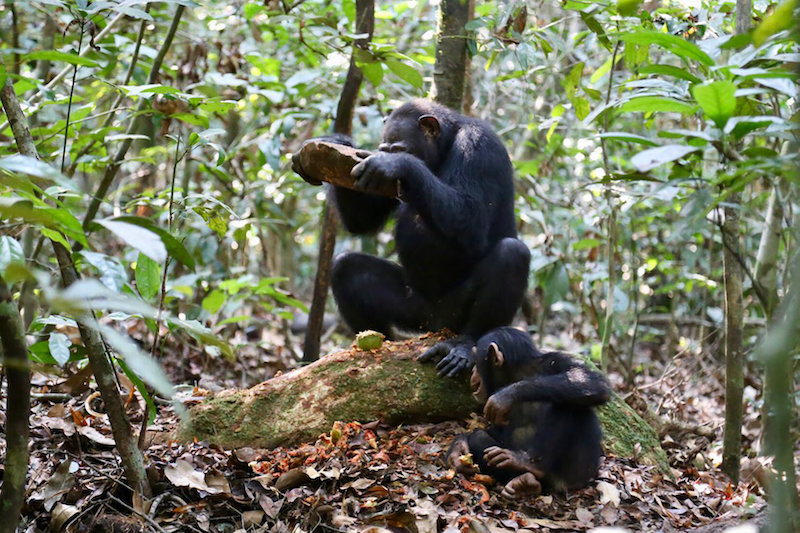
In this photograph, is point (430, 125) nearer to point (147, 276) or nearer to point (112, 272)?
point (147, 276)

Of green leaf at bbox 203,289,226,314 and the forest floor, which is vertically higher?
green leaf at bbox 203,289,226,314

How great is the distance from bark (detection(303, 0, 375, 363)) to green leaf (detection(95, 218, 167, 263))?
387 centimetres

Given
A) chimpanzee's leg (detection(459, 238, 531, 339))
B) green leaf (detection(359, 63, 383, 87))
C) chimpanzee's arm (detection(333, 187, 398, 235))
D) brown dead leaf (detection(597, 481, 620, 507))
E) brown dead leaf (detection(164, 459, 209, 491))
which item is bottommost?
brown dead leaf (detection(597, 481, 620, 507))

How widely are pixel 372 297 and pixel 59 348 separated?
2.36 meters

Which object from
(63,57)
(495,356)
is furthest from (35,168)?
(495,356)

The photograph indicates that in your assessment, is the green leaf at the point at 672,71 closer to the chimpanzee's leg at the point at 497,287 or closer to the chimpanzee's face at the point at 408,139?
the chimpanzee's leg at the point at 497,287

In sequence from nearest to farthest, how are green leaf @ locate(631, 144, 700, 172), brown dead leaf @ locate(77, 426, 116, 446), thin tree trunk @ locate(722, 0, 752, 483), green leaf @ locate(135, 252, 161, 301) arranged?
green leaf @ locate(631, 144, 700, 172) < green leaf @ locate(135, 252, 161, 301) < brown dead leaf @ locate(77, 426, 116, 446) < thin tree trunk @ locate(722, 0, 752, 483)

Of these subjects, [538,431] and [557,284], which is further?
[557,284]

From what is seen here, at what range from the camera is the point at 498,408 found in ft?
13.0

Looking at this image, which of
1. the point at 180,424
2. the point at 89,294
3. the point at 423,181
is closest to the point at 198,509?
the point at 180,424

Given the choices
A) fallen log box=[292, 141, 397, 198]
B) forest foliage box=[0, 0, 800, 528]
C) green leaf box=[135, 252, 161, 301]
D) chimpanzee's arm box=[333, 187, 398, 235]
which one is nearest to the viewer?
forest foliage box=[0, 0, 800, 528]

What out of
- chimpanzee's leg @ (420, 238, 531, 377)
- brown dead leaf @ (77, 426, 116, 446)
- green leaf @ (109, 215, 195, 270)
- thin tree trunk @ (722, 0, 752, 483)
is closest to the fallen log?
chimpanzee's leg @ (420, 238, 531, 377)

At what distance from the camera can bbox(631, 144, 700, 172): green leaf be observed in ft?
6.82

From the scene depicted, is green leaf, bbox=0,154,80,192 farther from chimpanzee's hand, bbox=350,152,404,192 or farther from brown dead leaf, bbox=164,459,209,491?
chimpanzee's hand, bbox=350,152,404,192
